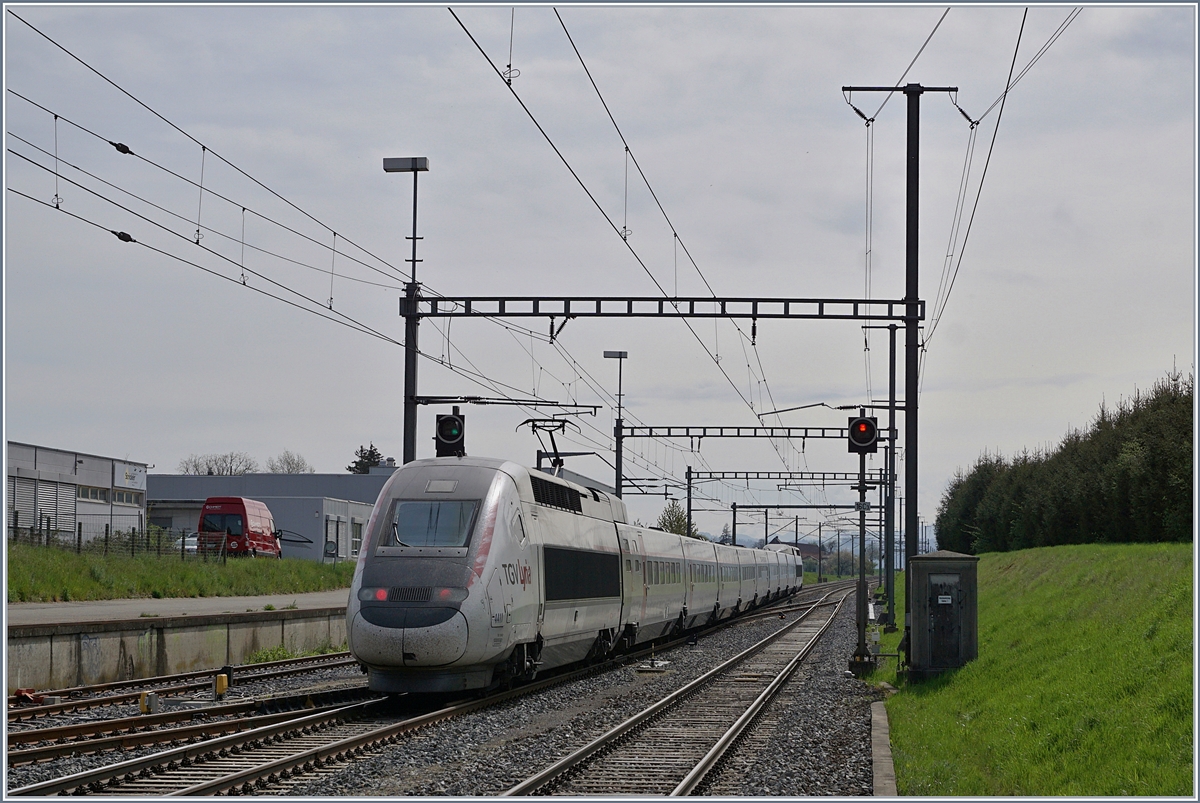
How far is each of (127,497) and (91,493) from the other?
4.59 meters

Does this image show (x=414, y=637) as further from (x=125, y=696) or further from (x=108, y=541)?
(x=108, y=541)

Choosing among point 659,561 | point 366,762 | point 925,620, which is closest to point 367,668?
point 366,762

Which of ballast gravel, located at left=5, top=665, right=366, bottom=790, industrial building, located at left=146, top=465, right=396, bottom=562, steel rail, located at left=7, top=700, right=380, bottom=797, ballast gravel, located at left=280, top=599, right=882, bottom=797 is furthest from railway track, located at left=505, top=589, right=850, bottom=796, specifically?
industrial building, located at left=146, top=465, right=396, bottom=562

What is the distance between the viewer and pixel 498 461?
1808cm

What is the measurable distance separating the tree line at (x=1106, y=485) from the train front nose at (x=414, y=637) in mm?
19119

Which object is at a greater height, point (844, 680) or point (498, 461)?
point (498, 461)

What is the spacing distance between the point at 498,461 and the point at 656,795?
811 centimetres

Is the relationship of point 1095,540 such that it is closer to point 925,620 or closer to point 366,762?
point 925,620

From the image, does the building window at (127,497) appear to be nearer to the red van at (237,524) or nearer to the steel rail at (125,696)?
the red van at (237,524)

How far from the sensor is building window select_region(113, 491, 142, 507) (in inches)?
2418

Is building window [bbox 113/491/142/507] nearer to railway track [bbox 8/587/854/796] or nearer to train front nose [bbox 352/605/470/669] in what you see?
train front nose [bbox 352/605/470/669]

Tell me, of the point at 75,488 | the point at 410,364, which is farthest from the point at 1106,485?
the point at 75,488

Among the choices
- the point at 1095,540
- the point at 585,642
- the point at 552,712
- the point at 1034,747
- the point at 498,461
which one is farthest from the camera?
the point at 1095,540

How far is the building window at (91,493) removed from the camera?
5725 centimetres
